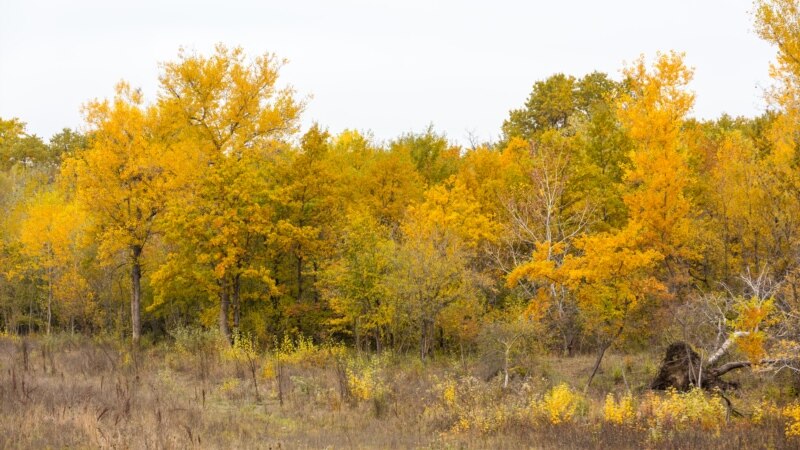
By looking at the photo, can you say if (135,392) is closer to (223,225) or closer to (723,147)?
(223,225)

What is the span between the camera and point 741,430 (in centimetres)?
1241

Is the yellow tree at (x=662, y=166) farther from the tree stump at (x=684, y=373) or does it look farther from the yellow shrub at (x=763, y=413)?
the yellow shrub at (x=763, y=413)

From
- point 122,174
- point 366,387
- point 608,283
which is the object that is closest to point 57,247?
point 122,174

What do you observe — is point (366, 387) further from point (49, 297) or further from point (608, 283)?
point (49, 297)

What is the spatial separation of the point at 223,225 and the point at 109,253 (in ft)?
17.5

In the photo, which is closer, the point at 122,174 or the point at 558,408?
the point at 558,408

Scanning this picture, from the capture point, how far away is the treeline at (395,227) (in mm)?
22391

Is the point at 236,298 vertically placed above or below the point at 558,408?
above

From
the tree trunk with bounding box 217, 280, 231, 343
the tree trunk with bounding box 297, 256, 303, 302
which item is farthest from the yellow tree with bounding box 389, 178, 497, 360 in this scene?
the tree trunk with bounding box 217, 280, 231, 343

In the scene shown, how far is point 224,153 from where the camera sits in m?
29.5

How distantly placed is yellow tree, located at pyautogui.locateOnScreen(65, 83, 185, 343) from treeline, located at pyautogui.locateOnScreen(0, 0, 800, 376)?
0.26 feet

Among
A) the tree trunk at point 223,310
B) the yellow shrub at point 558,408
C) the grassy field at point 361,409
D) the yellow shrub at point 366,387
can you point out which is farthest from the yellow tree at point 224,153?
the yellow shrub at point 558,408

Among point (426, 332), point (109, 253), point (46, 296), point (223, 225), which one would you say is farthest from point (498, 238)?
point (46, 296)

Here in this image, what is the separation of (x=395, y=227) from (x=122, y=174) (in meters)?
11.7
